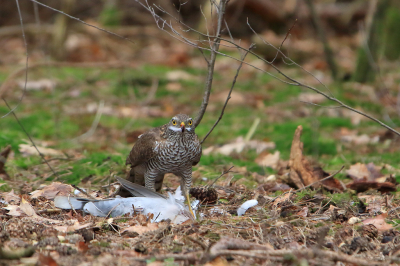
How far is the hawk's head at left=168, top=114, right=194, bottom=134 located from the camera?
454 cm

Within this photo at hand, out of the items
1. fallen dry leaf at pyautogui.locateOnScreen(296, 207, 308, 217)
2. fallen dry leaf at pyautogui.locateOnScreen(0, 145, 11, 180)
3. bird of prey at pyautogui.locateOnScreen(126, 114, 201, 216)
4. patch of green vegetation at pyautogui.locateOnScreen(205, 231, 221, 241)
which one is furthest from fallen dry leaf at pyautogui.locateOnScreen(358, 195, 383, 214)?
fallen dry leaf at pyautogui.locateOnScreen(0, 145, 11, 180)

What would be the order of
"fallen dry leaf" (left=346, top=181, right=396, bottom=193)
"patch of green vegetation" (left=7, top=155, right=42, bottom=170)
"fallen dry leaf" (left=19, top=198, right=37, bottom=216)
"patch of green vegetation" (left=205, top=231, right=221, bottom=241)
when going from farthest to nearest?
"patch of green vegetation" (left=7, top=155, right=42, bottom=170), "fallen dry leaf" (left=346, top=181, right=396, bottom=193), "fallen dry leaf" (left=19, top=198, right=37, bottom=216), "patch of green vegetation" (left=205, top=231, right=221, bottom=241)

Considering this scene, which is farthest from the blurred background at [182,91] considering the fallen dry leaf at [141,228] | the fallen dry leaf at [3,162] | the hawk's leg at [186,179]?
the fallen dry leaf at [141,228]

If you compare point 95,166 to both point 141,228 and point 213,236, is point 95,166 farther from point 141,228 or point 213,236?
point 213,236

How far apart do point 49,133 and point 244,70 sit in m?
6.47

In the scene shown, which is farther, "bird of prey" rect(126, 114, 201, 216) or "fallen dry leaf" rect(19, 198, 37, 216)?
"bird of prey" rect(126, 114, 201, 216)

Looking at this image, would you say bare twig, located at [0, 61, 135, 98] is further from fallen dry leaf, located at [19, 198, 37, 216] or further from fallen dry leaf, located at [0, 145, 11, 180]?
fallen dry leaf, located at [19, 198, 37, 216]

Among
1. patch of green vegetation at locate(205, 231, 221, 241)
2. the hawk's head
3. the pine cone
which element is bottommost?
the pine cone

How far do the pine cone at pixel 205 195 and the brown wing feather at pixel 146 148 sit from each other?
0.53 m

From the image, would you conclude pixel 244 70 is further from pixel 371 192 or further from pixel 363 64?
pixel 371 192

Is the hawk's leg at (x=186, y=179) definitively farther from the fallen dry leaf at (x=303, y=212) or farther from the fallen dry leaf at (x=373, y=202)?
the fallen dry leaf at (x=373, y=202)

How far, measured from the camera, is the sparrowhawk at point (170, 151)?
4.57 m

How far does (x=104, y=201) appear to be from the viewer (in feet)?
13.7

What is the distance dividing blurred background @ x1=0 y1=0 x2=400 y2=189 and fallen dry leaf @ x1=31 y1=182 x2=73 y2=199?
72 cm
